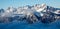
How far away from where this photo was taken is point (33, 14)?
2746 mm

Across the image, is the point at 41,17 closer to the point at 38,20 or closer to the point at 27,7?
the point at 38,20

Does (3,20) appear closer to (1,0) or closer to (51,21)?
(1,0)

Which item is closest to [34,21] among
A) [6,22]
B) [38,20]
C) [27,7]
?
[38,20]

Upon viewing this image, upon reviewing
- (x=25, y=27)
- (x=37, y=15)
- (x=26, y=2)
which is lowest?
(x=25, y=27)

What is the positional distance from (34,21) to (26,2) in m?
0.31

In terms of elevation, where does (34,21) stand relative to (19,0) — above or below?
below

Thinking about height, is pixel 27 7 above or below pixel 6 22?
above

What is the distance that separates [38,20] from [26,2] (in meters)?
0.32

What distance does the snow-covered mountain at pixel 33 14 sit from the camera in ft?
8.97

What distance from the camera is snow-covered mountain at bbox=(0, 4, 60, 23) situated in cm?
273

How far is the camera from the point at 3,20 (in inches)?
108

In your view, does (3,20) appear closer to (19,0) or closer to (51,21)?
(19,0)

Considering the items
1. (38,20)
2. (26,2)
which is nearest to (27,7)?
(26,2)

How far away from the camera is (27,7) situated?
9.00ft
